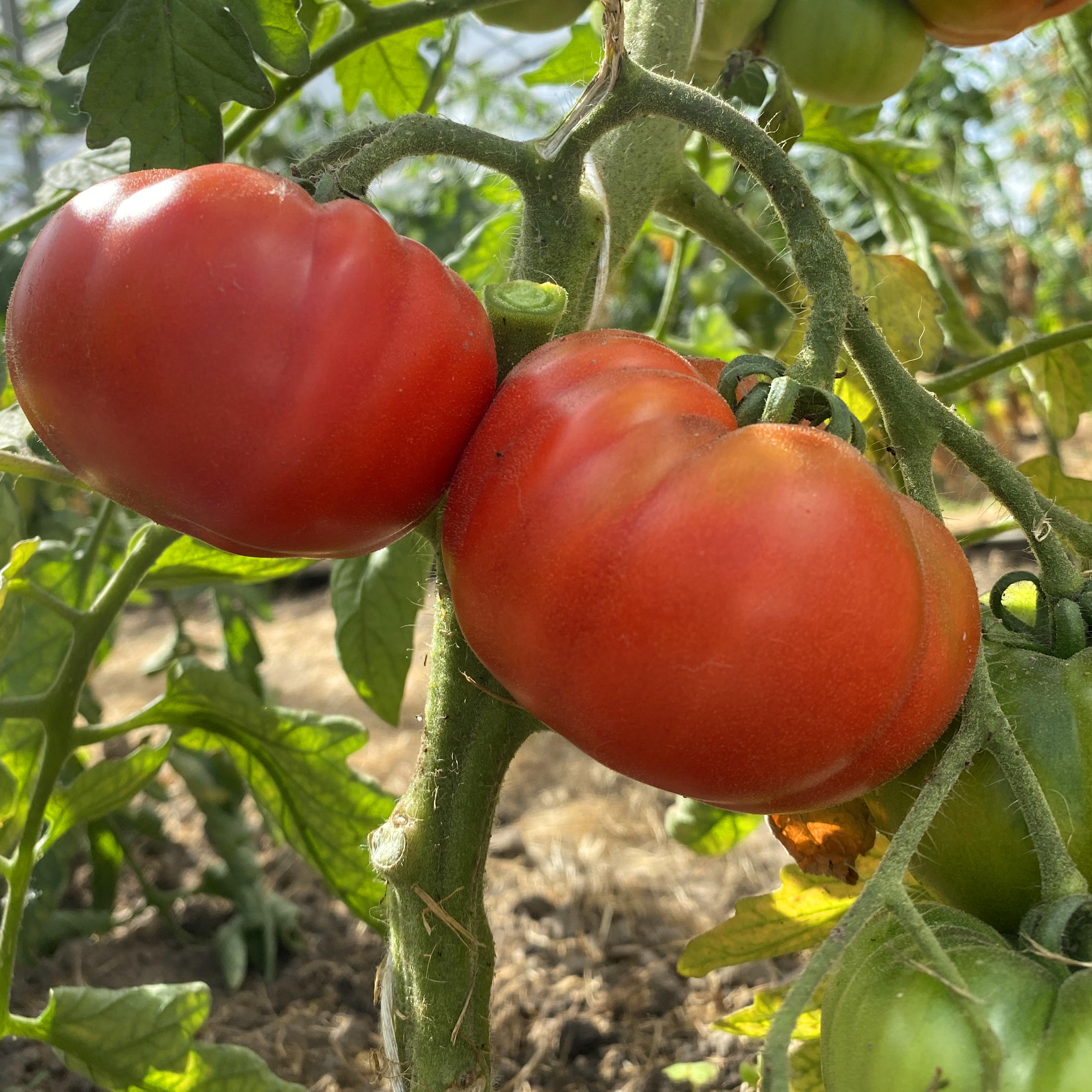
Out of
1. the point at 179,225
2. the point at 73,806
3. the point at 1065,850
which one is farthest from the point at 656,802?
the point at 179,225

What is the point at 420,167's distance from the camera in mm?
2994

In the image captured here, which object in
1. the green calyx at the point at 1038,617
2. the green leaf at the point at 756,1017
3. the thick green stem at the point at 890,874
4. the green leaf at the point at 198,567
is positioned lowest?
the green leaf at the point at 756,1017

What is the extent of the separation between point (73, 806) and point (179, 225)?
1.99 feet

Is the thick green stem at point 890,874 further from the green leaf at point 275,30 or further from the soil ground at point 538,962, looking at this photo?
the green leaf at point 275,30

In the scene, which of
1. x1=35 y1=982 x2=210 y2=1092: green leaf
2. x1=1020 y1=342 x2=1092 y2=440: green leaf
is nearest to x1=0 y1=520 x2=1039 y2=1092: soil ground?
x1=35 y1=982 x2=210 y2=1092: green leaf

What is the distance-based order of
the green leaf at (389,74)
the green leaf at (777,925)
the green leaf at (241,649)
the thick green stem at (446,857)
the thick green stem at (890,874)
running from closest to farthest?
1. the thick green stem at (890,874)
2. the thick green stem at (446,857)
3. the green leaf at (777,925)
4. the green leaf at (389,74)
5. the green leaf at (241,649)

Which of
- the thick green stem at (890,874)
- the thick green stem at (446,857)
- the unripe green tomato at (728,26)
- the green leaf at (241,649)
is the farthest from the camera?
the green leaf at (241,649)

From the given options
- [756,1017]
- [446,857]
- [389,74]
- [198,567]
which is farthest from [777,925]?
[389,74]

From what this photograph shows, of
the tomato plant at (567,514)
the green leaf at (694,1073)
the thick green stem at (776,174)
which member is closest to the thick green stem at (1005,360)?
the tomato plant at (567,514)

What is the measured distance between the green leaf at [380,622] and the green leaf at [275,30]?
0.44 m

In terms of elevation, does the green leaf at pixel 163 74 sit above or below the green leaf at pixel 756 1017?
above

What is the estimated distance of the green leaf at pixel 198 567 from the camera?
3.30 feet

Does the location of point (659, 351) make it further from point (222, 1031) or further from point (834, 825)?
point (222, 1031)

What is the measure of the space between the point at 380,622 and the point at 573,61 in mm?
668
